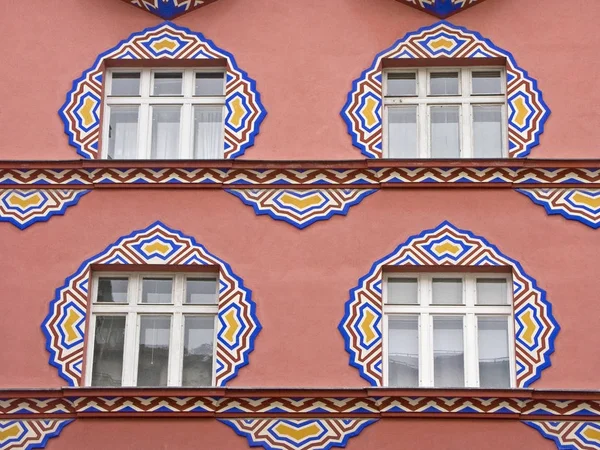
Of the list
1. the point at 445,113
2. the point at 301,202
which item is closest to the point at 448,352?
the point at 301,202

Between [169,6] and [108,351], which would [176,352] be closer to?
[108,351]

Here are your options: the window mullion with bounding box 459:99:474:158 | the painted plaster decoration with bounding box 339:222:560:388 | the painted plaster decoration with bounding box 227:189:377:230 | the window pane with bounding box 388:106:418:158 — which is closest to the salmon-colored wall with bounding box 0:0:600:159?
the painted plaster decoration with bounding box 227:189:377:230

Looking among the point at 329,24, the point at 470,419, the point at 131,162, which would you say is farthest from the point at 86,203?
the point at 470,419

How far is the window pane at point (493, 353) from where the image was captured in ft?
52.7

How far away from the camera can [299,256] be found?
16500 mm

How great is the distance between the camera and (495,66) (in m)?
17.5

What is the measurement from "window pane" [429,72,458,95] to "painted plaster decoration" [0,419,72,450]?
585cm

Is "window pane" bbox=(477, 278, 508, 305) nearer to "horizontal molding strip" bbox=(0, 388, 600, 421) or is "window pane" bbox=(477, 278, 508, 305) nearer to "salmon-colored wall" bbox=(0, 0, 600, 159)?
"horizontal molding strip" bbox=(0, 388, 600, 421)

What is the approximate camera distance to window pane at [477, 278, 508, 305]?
16.4 meters

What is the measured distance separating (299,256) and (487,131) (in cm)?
278

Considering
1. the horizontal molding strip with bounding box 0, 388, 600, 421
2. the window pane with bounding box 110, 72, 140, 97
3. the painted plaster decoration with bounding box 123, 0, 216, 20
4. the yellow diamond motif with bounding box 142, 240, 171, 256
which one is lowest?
the horizontal molding strip with bounding box 0, 388, 600, 421

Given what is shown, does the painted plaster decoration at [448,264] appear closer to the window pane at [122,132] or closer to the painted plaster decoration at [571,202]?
the painted plaster decoration at [571,202]

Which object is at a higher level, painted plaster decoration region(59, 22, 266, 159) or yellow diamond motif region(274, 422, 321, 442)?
painted plaster decoration region(59, 22, 266, 159)

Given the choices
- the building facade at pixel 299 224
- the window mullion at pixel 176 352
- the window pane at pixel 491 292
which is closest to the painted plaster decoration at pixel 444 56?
the building facade at pixel 299 224
